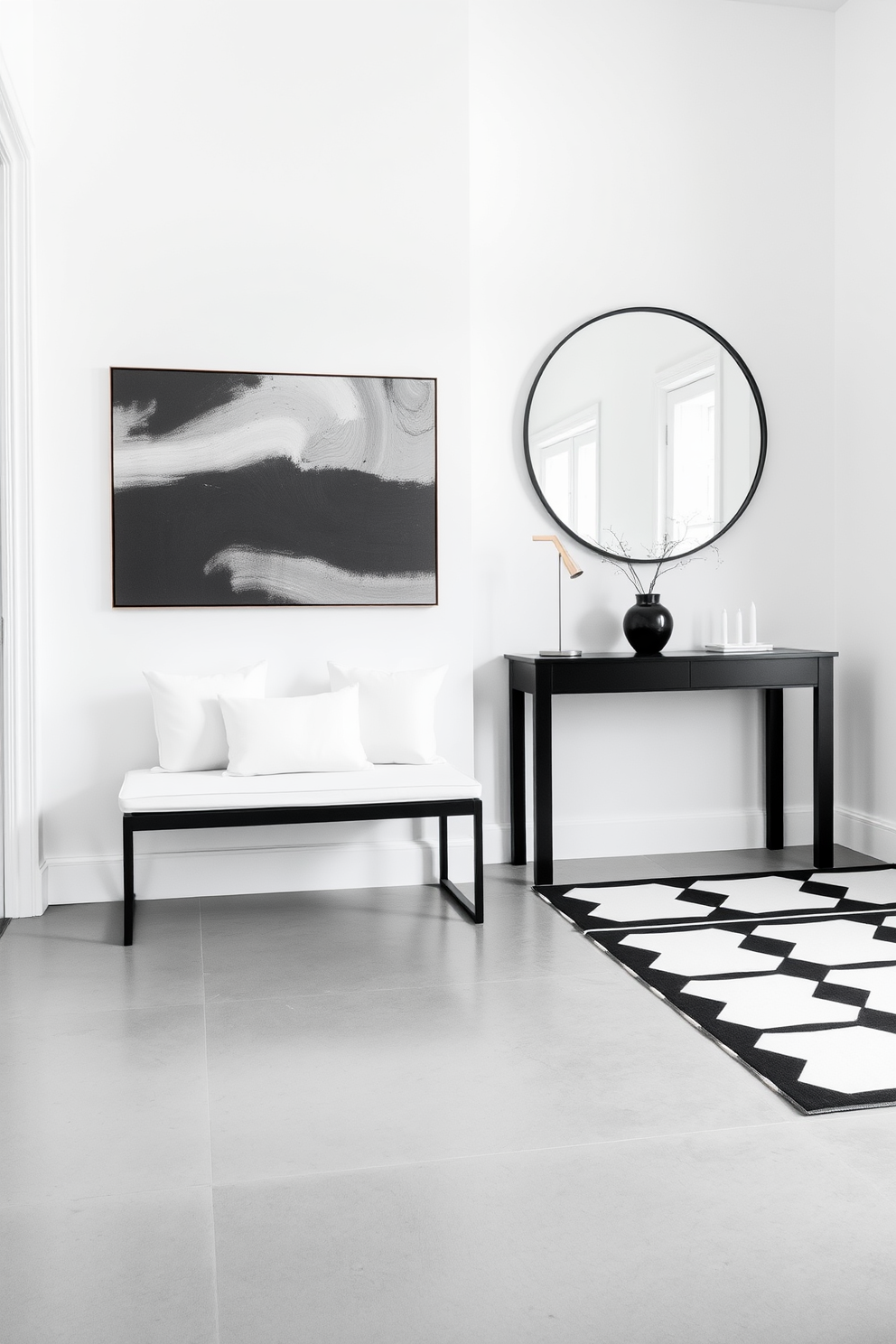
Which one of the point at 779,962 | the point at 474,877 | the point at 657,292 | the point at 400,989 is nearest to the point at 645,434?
the point at 657,292

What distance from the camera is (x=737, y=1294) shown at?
1.52 metres

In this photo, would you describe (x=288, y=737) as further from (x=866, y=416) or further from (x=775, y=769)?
(x=866, y=416)

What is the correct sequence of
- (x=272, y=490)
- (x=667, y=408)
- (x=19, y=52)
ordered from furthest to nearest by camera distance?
(x=667, y=408), (x=272, y=490), (x=19, y=52)

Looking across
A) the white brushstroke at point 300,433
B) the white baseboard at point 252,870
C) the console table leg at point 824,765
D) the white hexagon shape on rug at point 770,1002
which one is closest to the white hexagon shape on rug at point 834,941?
the white hexagon shape on rug at point 770,1002

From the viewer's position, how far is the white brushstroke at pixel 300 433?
3.68 meters

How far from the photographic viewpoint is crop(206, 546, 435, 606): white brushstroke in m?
3.77

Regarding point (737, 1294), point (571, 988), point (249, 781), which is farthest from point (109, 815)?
point (737, 1294)

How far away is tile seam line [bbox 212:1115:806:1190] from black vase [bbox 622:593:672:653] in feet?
7.06

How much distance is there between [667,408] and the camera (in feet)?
14.1

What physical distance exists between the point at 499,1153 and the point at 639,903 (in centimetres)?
170

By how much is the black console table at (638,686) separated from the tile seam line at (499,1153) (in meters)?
1.81

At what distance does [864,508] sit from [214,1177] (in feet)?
11.5

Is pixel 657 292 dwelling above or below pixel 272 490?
above

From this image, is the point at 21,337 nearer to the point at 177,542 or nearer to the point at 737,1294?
the point at 177,542
